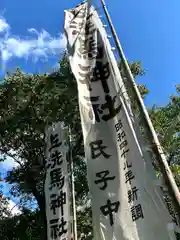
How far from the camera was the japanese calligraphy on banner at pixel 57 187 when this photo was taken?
866 cm

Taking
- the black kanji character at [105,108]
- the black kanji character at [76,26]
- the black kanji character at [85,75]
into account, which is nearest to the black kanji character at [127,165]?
the black kanji character at [105,108]

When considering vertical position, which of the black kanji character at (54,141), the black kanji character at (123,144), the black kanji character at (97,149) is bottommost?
the black kanji character at (123,144)

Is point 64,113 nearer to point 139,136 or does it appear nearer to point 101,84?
point 101,84

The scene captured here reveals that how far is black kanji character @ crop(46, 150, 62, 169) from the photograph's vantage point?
9.61m

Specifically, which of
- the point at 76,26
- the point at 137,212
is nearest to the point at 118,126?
the point at 137,212

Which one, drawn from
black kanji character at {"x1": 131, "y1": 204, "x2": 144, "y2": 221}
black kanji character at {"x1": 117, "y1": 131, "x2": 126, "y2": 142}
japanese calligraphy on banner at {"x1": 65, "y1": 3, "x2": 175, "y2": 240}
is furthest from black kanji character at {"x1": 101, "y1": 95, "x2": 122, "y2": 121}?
black kanji character at {"x1": 131, "y1": 204, "x2": 144, "y2": 221}

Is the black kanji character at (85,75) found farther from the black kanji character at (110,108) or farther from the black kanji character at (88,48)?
the black kanji character at (110,108)

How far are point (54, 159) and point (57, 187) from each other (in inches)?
32.1

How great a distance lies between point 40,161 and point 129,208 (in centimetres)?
1029

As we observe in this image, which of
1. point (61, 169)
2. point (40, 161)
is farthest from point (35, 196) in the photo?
point (61, 169)

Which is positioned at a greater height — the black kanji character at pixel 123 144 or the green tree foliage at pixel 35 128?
the green tree foliage at pixel 35 128

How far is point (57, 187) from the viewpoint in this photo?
30.4 feet

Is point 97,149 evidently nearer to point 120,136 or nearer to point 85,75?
point 120,136

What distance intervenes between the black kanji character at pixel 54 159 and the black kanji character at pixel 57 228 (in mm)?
1467
